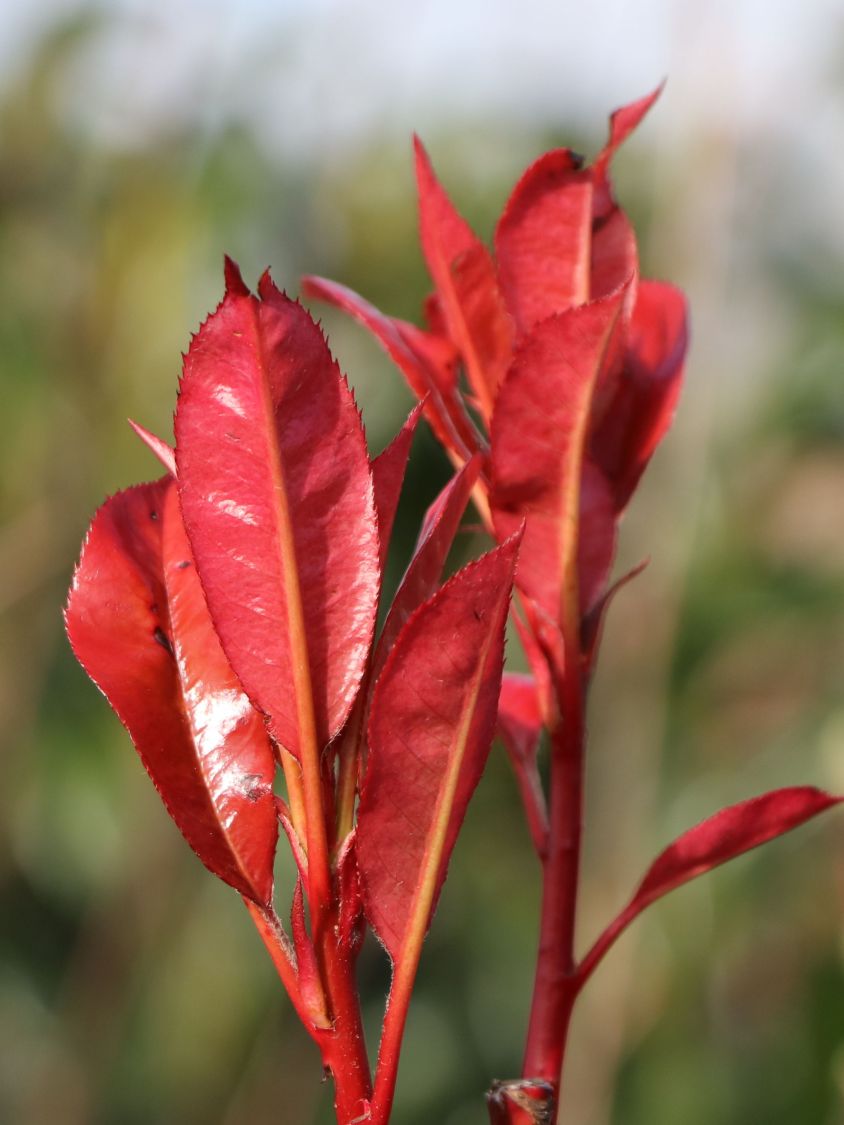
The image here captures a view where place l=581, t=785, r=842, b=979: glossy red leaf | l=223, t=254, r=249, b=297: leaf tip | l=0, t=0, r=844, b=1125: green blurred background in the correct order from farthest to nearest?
l=0, t=0, r=844, b=1125: green blurred background, l=581, t=785, r=842, b=979: glossy red leaf, l=223, t=254, r=249, b=297: leaf tip

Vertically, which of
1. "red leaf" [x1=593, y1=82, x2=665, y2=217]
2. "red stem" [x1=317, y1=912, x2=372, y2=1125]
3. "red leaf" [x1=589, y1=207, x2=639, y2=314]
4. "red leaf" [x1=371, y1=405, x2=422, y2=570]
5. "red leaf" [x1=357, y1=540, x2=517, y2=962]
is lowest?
"red stem" [x1=317, y1=912, x2=372, y2=1125]

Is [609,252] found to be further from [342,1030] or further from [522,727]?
[342,1030]

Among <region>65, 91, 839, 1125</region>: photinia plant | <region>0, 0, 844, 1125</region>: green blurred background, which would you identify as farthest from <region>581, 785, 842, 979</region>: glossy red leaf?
<region>0, 0, 844, 1125</region>: green blurred background

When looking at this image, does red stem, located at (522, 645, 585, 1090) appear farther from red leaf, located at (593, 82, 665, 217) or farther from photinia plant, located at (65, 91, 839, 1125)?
red leaf, located at (593, 82, 665, 217)

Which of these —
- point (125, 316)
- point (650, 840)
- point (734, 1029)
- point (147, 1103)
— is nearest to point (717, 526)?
point (650, 840)

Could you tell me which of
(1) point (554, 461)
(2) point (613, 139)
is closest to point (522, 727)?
(1) point (554, 461)

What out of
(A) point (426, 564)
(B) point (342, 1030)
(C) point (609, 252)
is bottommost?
(B) point (342, 1030)

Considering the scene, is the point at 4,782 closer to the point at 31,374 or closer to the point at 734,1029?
the point at 31,374

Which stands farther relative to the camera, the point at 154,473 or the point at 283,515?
the point at 154,473
